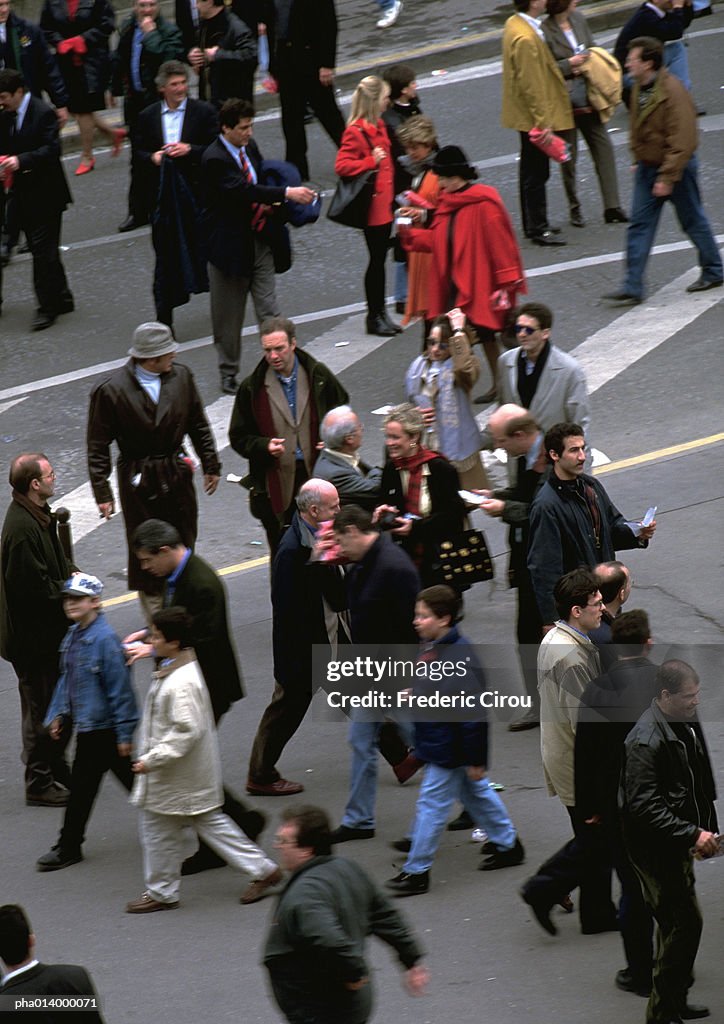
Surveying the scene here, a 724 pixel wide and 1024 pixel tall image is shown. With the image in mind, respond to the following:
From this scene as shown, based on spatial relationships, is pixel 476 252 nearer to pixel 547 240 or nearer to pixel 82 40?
pixel 547 240

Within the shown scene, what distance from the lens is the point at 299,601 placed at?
8.66 meters

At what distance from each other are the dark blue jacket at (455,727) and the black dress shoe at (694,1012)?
1.42 meters

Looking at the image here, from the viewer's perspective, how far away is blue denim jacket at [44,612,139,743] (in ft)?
27.1

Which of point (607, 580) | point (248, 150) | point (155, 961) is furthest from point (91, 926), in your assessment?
point (248, 150)

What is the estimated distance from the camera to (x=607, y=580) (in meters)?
7.84

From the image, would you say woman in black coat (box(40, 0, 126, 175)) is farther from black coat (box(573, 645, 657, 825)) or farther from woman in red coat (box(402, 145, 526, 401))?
black coat (box(573, 645, 657, 825))

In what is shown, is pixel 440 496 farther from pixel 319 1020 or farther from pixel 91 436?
pixel 319 1020

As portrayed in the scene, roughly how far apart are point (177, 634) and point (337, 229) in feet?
30.9

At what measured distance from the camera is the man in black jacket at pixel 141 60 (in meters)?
16.4

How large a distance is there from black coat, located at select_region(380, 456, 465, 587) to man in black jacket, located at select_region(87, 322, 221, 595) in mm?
1446

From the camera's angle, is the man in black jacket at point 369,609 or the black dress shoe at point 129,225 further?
the black dress shoe at point 129,225

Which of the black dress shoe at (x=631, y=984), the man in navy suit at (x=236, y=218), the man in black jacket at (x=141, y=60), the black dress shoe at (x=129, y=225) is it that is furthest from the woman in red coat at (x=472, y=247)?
the black dress shoe at (x=631, y=984)

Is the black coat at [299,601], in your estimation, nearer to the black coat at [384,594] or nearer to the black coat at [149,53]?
the black coat at [384,594]

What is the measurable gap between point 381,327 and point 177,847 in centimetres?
711
